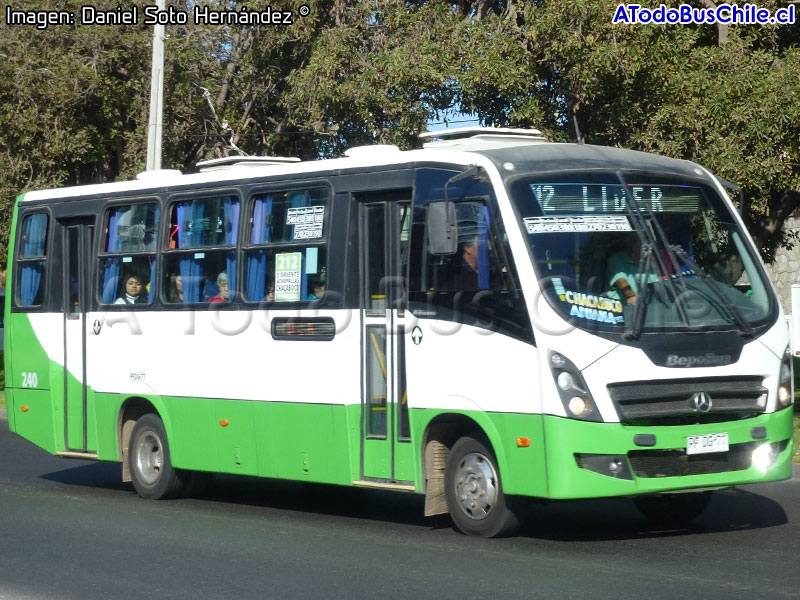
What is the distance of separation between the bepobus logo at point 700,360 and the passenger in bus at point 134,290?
17.9ft

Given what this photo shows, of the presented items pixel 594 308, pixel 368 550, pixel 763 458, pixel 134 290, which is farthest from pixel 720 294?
pixel 134 290

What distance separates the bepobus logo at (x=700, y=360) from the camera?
9352 millimetres

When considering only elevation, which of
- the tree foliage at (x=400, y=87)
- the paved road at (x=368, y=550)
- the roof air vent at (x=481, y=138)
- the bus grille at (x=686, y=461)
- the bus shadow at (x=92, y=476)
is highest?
the tree foliage at (x=400, y=87)

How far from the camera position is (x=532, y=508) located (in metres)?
11.6

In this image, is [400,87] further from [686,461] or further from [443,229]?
[686,461]

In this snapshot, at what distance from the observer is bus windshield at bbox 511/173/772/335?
9445mm

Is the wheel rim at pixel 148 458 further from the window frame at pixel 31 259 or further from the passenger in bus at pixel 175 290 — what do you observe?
the window frame at pixel 31 259

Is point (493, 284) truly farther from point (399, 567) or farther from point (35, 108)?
point (35, 108)

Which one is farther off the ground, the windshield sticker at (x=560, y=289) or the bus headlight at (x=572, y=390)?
the windshield sticker at (x=560, y=289)

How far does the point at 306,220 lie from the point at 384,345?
137cm

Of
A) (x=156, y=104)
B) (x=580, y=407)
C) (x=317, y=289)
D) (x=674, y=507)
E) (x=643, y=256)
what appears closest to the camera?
(x=580, y=407)

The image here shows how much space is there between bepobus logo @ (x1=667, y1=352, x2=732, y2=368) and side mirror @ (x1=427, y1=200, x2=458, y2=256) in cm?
169

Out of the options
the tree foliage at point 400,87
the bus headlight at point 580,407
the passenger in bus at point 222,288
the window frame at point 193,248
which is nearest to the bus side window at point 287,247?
the window frame at point 193,248

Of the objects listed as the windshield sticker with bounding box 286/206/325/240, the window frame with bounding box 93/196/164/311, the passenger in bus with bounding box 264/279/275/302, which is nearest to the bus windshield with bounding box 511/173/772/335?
the windshield sticker with bounding box 286/206/325/240
